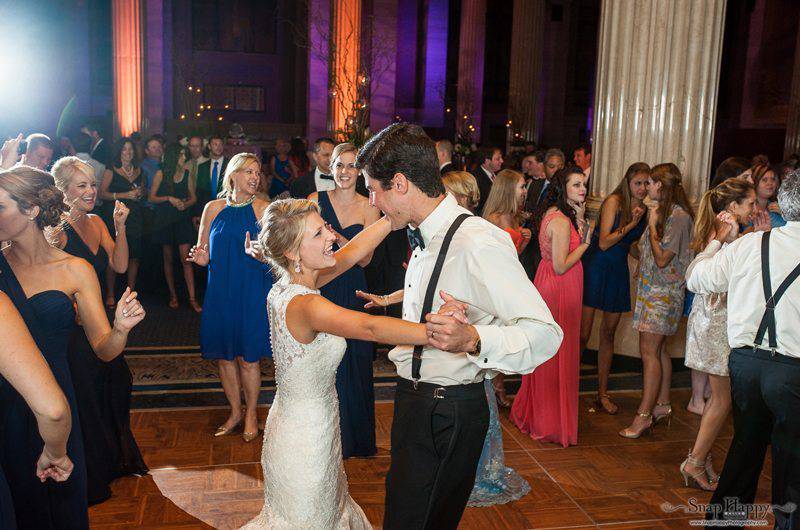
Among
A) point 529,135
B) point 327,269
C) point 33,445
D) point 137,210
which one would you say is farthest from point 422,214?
point 529,135

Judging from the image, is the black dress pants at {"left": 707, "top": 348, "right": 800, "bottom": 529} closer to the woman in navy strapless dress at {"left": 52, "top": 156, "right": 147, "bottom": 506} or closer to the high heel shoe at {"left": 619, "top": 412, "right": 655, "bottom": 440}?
the high heel shoe at {"left": 619, "top": 412, "right": 655, "bottom": 440}

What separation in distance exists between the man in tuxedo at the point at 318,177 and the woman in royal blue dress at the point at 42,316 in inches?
128

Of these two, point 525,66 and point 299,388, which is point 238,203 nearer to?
point 299,388

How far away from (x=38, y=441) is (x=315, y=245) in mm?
1000

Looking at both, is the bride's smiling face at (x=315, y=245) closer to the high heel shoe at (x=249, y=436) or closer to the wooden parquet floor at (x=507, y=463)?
the wooden parquet floor at (x=507, y=463)

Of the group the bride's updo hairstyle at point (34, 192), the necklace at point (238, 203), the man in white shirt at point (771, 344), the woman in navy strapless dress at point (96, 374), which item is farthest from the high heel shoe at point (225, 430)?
the man in white shirt at point (771, 344)

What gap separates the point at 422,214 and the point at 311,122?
12.7 metres

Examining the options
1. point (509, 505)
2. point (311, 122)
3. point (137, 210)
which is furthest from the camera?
point (311, 122)

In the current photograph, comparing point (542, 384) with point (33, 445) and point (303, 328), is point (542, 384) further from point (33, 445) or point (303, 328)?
point (33, 445)

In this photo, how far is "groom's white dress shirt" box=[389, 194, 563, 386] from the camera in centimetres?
186

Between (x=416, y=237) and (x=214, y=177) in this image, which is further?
(x=214, y=177)

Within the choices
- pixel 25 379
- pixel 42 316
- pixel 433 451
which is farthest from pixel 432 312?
pixel 42 316

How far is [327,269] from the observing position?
272 centimetres

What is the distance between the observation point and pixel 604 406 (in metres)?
4.71
